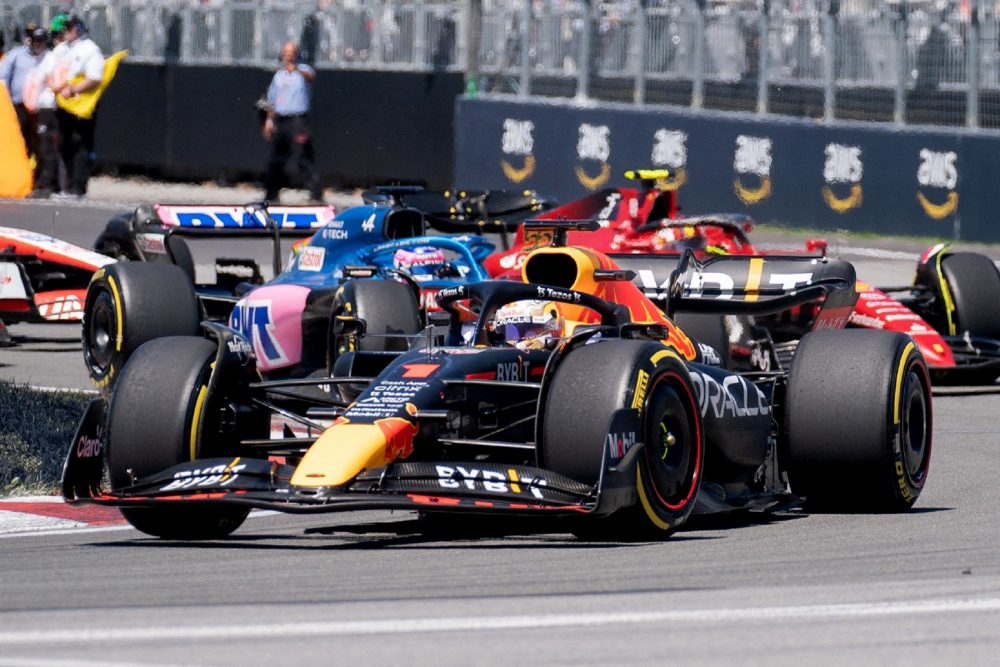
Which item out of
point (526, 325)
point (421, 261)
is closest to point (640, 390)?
point (526, 325)

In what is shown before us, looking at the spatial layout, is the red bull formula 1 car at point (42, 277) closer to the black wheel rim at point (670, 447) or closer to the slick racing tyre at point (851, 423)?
the slick racing tyre at point (851, 423)

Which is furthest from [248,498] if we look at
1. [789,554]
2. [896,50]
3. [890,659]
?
[896,50]

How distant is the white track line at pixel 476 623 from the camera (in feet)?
16.3

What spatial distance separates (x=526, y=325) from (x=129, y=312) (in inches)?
178

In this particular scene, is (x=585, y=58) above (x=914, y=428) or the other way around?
above

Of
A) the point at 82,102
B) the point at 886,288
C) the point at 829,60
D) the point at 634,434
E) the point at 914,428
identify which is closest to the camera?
the point at 634,434

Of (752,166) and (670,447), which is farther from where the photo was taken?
(752,166)

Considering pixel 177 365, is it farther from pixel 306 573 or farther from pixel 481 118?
pixel 481 118

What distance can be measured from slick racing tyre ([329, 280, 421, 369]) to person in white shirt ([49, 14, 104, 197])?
1270 centimetres

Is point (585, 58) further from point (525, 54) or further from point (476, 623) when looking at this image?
point (476, 623)

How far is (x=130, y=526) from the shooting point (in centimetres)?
775

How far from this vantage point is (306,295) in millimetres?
11633

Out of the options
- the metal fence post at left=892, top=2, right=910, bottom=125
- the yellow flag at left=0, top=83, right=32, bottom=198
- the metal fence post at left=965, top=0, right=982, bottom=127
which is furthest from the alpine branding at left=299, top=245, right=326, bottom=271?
the yellow flag at left=0, top=83, right=32, bottom=198

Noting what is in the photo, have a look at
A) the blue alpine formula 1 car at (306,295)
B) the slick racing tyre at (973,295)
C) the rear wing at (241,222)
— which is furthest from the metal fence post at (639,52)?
the blue alpine formula 1 car at (306,295)
